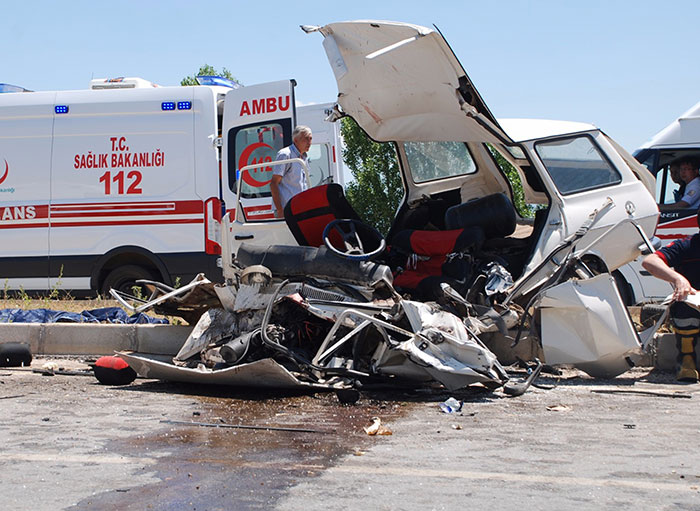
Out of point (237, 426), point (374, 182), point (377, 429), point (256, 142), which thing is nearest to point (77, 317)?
point (256, 142)

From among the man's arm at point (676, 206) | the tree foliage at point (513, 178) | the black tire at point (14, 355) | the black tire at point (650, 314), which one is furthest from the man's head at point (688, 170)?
the black tire at point (14, 355)

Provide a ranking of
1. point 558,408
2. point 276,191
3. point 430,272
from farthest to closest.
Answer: point 276,191 < point 430,272 < point 558,408

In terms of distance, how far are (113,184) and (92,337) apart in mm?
3925

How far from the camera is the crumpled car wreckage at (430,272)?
18.9 ft

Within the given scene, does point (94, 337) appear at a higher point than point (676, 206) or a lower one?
lower

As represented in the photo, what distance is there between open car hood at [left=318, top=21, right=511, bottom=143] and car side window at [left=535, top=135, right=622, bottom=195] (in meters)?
0.40

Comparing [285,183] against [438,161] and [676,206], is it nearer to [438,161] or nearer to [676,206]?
[438,161]

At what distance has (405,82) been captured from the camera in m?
6.70

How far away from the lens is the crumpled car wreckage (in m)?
5.77

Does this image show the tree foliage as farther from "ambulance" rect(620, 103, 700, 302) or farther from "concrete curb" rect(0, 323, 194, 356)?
"concrete curb" rect(0, 323, 194, 356)

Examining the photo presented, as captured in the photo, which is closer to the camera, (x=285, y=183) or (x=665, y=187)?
(x=285, y=183)

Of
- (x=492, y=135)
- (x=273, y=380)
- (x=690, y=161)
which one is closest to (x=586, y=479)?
(x=273, y=380)

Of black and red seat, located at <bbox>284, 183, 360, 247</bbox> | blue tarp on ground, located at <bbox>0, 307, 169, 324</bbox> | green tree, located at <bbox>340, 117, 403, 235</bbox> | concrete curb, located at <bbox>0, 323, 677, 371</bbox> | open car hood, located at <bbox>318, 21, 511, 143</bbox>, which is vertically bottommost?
concrete curb, located at <bbox>0, 323, 677, 371</bbox>

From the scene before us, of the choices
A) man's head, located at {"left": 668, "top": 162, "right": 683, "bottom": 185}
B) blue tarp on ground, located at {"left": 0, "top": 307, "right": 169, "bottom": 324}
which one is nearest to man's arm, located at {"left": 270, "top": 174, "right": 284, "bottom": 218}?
blue tarp on ground, located at {"left": 0, "top": 307, "right": 169, "bottom": 324}
